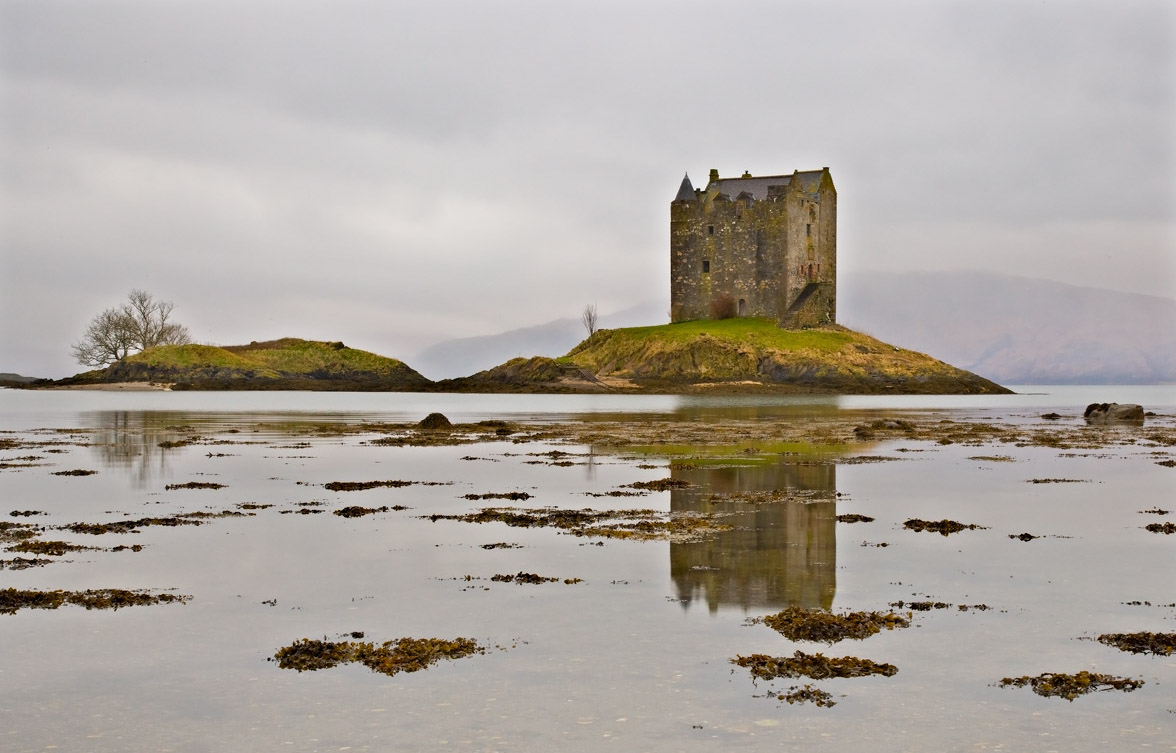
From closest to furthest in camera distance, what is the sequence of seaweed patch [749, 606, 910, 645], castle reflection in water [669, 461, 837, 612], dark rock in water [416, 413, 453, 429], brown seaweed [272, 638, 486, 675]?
brown seaweed [272, 638, 486, 675] < seaweed patch [749, 606, 910, 645] < castle reflection in water [669, 461, 837, 612] < dark rock in water [416, 413, 453, 429]

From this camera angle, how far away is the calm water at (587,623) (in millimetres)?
7320

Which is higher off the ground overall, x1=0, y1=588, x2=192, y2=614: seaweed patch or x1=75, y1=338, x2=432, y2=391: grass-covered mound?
x1=75, y1=338, x2=432, y2=391: grass-covered mound

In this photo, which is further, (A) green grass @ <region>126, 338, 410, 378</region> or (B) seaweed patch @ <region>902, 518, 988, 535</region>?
(A) green grass @ <region>126, 338, 410, 378</region>

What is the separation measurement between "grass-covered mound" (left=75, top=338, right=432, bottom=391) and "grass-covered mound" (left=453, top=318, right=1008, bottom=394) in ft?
62.4

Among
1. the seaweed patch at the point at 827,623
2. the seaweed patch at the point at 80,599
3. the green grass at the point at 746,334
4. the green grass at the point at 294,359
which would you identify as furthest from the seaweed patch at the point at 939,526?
the green grass at the point at 294,359

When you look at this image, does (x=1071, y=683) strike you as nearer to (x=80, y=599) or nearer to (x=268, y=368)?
(x=80, y=599)

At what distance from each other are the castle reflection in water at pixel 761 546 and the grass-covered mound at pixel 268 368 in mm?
104804

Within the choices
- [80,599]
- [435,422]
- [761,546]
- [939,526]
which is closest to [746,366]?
[435,422]

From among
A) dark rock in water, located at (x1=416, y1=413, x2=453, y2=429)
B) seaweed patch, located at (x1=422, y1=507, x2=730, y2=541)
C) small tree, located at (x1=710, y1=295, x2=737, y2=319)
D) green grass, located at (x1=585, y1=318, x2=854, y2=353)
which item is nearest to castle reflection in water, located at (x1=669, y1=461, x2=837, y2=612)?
seaweed patch, located at (x1=422, y1=507, x2=730, y2=541)

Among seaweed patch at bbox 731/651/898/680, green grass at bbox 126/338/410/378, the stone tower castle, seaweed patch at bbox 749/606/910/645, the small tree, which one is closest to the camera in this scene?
seaweed patch at bbox 731/651/898/680

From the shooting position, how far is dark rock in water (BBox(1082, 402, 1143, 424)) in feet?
176

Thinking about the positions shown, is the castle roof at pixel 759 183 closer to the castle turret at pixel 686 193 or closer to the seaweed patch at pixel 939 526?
the castle turret at pixel 686 193

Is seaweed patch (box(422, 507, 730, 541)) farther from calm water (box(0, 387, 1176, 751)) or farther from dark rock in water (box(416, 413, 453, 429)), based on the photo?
dark rock in water (box(416, 413, 453, 429))

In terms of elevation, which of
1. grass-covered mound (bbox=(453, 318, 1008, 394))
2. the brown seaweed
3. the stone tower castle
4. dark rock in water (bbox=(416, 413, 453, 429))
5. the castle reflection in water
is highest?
the stone tower castle
